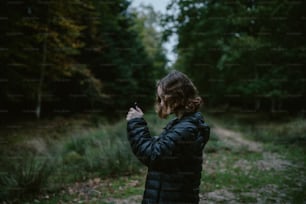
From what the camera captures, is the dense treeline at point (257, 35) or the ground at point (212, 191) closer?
the ground at point (212, 191)

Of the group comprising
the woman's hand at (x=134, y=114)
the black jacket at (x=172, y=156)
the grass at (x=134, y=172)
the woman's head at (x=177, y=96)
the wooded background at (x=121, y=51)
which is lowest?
the grass at (x=134, y=172)

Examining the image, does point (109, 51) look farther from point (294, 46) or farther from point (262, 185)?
point (262, 185)

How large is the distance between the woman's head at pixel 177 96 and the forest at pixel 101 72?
1248 millimetres

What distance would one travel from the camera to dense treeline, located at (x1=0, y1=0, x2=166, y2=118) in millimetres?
12109

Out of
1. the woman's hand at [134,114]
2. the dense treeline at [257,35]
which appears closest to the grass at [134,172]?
the dense treeline at [257,35]

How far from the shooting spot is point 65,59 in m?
15.5

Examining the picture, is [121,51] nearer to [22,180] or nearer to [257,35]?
[257,35]

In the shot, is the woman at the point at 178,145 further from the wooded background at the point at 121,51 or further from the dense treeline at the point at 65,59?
the dense treeline at the point at 65,59

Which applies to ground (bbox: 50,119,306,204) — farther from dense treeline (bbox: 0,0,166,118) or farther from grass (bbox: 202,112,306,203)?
dense treeline (bbox: 0,0,166,118)

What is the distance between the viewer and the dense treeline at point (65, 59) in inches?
477

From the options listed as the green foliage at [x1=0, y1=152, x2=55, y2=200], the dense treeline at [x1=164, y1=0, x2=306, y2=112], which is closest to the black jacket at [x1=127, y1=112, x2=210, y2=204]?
the green foliage at [x1=0, y1=152, x2=55, y2=200]

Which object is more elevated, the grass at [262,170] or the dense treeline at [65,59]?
the dense treeline at [65,59]

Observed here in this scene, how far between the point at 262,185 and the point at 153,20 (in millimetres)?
35946

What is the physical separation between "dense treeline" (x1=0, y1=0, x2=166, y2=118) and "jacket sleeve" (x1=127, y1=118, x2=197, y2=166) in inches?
386
